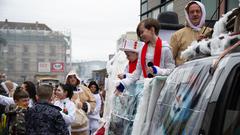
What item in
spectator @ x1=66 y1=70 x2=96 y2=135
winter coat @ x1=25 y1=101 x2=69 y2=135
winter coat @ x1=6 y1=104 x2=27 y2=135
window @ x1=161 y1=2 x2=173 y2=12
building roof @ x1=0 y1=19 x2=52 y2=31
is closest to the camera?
winter coat @ x1=25 y1=101 x2=69 y2=135

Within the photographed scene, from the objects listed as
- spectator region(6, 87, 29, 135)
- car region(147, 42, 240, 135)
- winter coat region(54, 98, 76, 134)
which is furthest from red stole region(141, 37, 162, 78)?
winter coat region(54, 98, 76, 134)

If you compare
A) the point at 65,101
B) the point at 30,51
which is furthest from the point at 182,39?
the point at 30,51

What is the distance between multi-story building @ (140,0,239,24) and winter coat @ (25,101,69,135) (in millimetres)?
6580

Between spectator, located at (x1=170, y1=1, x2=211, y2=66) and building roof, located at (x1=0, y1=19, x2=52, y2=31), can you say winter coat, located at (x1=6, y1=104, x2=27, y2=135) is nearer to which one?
spectator, located at (x1=170, y1=1, x2=211, y2=66)

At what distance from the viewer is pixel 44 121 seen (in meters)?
6.17

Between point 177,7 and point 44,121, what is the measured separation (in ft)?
43.8

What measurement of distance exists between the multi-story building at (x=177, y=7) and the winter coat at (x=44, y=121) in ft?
21.6

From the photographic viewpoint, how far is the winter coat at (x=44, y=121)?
20.2 feet

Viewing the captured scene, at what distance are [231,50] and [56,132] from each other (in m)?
4.19

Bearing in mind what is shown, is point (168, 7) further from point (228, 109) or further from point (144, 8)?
point (228, 109)

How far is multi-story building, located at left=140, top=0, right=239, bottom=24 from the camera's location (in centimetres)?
1209

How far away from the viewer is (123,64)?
706 centimetres

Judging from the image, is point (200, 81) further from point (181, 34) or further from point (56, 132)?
point (56, 132)

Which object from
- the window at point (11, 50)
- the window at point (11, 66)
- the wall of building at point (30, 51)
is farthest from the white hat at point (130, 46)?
the window at point (11, 50)
